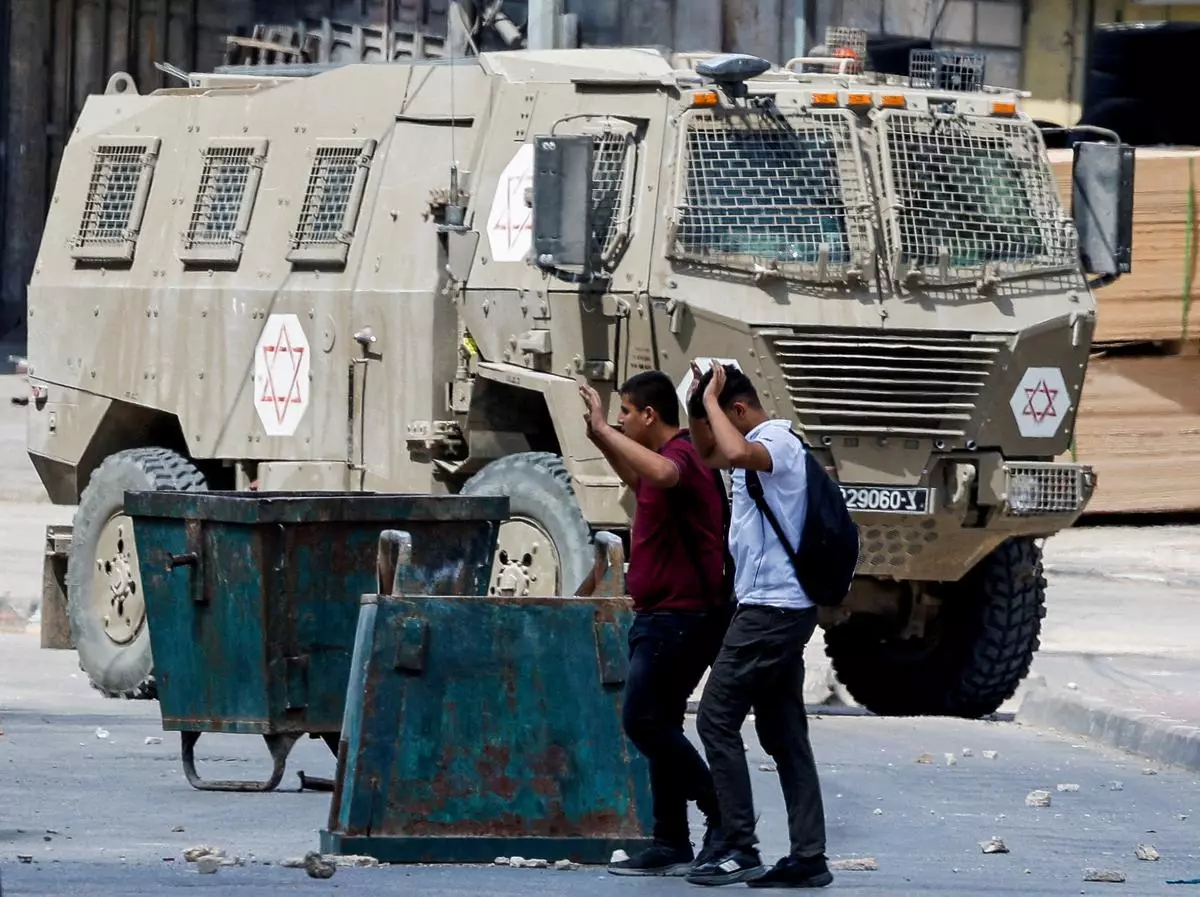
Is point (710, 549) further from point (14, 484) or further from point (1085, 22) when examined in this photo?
point (1085, 22)

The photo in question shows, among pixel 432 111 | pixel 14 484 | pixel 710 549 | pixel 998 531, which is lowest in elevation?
pixel 14 484

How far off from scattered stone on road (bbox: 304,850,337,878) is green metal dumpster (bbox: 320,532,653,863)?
23 cm

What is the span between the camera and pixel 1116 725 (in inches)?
496

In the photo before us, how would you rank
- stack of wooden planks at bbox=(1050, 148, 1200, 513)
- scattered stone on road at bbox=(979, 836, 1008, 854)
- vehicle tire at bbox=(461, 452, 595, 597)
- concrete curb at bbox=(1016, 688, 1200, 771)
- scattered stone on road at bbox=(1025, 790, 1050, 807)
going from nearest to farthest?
scattered stone on road at bbox=(979, 836, 1008, 854)
scattered stone on road at bbox=(1025, 790, 1050, 807)
concrete curb at bbox=(1016, 688, 1200, 771)
vehicle tire at bbox=(461, 452, 595, 597)
stack of wooden planks at bbox=(1050, 148, 1200, 513)

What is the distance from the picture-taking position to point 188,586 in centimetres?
1007

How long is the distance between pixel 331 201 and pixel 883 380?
3.25m

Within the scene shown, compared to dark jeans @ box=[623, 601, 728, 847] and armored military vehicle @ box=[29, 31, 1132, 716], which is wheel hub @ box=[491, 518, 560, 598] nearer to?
armored military vehicle @ box=[29, 31, 1132, 716]

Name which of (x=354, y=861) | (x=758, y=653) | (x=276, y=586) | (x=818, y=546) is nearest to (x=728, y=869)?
(x=758, y=653)

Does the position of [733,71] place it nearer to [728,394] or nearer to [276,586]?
[276,586]

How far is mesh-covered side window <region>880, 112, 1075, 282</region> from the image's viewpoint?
12484 mm

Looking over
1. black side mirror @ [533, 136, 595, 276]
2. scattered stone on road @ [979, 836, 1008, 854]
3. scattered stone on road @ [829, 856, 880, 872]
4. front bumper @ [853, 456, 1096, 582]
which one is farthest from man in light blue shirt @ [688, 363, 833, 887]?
front bumper @ [853, 456, 1096, 582]

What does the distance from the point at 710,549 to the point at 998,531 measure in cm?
458

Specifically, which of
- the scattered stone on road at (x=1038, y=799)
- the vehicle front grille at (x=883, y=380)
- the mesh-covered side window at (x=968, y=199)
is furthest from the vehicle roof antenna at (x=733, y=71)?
the scattered stone on road at (x=1038, y=799)

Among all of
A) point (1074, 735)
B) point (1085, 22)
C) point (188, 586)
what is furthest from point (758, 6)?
point (188, 586)
